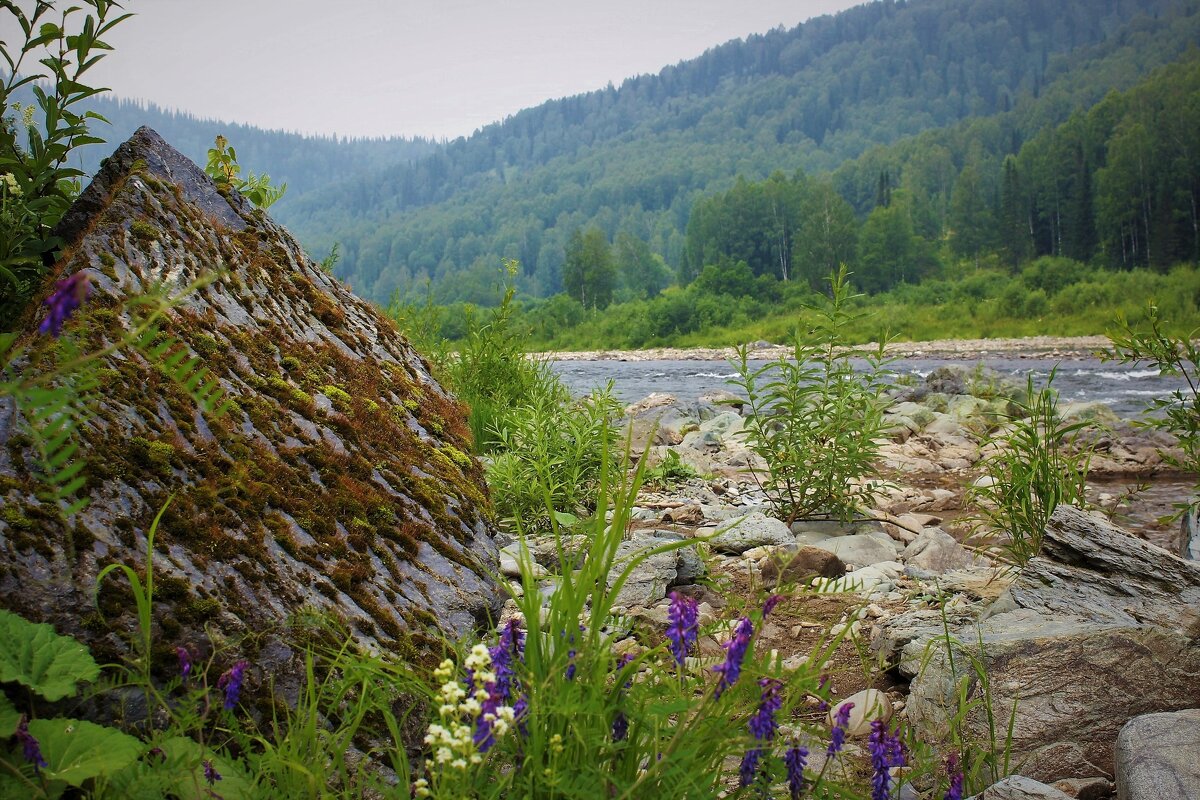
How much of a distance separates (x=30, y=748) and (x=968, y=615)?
3.59 metres

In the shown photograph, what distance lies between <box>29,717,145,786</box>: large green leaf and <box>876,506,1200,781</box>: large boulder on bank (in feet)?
6.72

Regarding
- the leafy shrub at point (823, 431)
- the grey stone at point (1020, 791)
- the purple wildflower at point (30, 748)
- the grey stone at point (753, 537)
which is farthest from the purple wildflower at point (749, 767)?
the leafy shrub at point (823, 431)

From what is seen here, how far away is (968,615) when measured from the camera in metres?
3.48

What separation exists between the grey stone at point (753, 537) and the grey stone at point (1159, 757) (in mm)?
2543

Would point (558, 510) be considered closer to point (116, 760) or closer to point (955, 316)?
point (116, 760)

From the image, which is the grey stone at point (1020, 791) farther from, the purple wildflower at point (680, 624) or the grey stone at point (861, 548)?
the grey stone at point (861, 548)

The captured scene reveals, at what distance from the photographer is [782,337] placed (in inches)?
2013

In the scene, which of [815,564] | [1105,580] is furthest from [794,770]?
[815,564]

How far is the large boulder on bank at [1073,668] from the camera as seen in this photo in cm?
250

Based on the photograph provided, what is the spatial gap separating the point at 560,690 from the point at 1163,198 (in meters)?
73.8

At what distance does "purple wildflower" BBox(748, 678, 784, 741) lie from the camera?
143 cm

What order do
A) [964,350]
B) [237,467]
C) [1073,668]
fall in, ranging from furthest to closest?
[964,350] < [1073,668] < [237,467]

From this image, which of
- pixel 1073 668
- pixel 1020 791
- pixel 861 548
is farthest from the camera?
pixel 861 548

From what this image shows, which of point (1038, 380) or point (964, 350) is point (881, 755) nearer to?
point (1038, 380)
